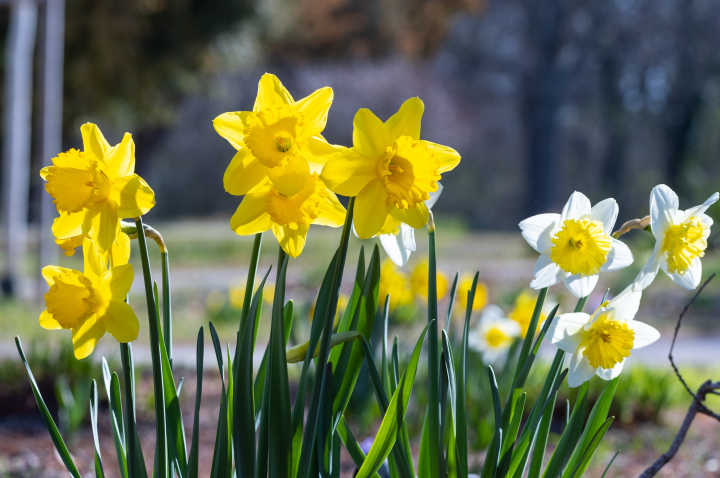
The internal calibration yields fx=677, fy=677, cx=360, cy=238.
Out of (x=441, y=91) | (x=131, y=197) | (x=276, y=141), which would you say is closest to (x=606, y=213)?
(x=276, y=141)

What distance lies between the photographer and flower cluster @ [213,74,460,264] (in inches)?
32.4

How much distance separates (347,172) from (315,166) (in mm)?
60

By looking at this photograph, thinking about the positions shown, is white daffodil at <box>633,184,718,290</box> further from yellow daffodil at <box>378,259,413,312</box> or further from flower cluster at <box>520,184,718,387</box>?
yellow daffodil at <box>378,259,413,312</box>

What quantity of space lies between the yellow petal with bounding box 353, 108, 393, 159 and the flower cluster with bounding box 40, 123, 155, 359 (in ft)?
0.91

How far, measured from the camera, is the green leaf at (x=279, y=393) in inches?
36.7

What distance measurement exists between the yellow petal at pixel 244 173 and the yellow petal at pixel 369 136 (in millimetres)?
123

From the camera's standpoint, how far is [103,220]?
2.86ft

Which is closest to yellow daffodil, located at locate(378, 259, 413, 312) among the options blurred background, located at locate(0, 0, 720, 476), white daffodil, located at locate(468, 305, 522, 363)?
white daffodil, located at locate(468, 305, 522, 363)

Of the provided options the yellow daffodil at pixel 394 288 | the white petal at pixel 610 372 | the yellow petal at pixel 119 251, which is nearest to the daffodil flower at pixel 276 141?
the yellow petal at pixel 119 251

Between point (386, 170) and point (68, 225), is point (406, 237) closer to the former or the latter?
point (386, 170)

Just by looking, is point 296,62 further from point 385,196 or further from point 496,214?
point 385,196

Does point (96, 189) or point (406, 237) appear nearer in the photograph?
point (96, 189)

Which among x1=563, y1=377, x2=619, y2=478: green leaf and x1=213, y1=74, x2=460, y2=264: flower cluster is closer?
x1=213, y1=74, x2=460, y2=264: flower cluster

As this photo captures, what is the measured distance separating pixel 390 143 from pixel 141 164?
54.0 feet
